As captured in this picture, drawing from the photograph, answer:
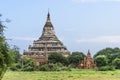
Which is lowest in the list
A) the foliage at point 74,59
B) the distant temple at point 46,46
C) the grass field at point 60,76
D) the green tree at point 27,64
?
the grass field at point 60,76

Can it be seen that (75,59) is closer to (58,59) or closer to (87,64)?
(87,64)

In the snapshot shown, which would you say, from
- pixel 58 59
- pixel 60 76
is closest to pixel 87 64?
pixel 58 59

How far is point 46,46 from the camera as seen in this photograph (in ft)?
312

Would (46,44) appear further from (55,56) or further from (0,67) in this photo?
(0,67)

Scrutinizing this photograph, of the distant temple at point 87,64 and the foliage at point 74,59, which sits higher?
the foliage at point 74,59

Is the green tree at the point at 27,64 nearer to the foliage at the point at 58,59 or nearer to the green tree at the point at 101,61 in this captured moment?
the foliage at the point at 58,59

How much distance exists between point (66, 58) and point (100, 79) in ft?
150

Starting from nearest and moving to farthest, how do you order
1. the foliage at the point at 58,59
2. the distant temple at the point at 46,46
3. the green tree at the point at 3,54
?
the green tree at the point at 3,54, the foliage at the point at 58,59, the distant temple at the point at 46,46

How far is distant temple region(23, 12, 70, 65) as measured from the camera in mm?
93169

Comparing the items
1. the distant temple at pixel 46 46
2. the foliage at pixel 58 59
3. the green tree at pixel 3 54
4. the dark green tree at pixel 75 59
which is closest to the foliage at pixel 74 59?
the dark green tree at pixel 75 59

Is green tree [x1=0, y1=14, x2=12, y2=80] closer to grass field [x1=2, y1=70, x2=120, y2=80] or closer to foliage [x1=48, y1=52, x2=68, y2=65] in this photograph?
grass field [x1=2, y1=70, x2=120, y2=80]

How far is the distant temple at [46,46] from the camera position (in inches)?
3668

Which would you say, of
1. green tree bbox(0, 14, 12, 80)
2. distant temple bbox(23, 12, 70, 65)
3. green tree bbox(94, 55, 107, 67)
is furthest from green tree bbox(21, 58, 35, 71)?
green tree bbox(0, 14, 12, 80)

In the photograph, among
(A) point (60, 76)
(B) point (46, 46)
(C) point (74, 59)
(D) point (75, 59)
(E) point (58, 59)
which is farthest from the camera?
(B) point (46, 46)
